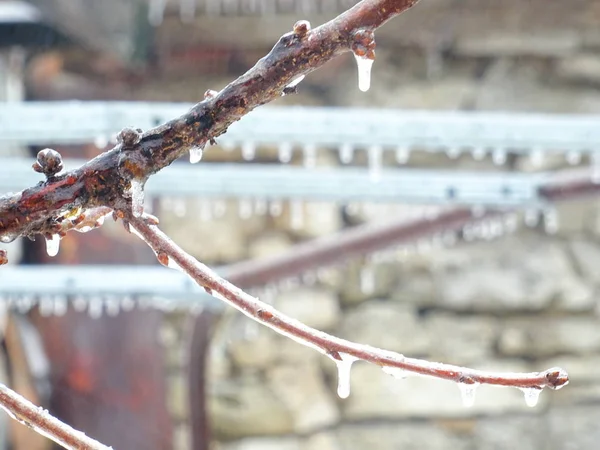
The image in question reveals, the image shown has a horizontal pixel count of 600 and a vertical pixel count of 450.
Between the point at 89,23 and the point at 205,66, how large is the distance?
0.47m

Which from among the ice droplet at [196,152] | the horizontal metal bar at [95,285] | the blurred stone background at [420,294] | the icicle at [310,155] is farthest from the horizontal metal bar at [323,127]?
the blurred stone background at [420,294]

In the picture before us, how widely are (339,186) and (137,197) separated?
2.67ft

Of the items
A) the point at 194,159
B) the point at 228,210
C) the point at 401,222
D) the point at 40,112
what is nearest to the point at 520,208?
the point at 401,222

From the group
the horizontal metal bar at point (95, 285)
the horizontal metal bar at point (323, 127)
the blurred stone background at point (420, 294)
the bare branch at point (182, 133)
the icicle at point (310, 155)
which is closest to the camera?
the bare branch at point (182, 133)

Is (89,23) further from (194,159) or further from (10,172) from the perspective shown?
(194,159)

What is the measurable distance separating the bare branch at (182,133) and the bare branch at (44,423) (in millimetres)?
77

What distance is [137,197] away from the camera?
348 mm

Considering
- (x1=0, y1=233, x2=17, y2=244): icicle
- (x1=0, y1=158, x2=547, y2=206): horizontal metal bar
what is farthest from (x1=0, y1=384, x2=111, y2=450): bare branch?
(x1=0, y1=158, x2=547, y2=206): horizontal metal bar

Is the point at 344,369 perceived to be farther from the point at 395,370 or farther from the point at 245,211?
the point at 245,211

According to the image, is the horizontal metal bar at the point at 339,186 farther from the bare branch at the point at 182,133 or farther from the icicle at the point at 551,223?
the icicle at the point at 551,223

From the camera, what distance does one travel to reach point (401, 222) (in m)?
1.19

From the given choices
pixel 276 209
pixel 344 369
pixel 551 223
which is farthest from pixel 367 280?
pixel 344 369

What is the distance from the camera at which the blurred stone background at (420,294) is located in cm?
192

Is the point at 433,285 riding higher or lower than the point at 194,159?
lower
